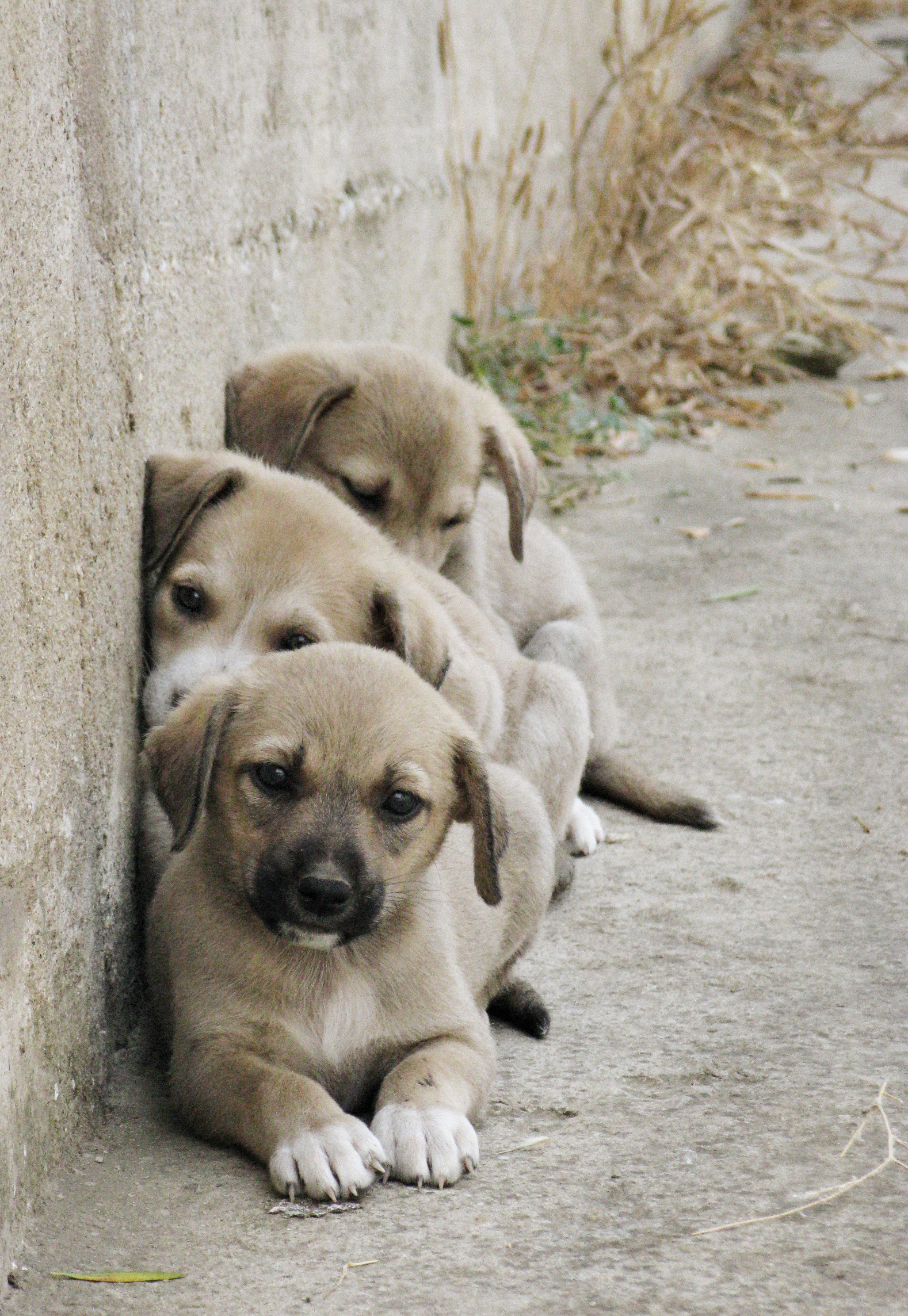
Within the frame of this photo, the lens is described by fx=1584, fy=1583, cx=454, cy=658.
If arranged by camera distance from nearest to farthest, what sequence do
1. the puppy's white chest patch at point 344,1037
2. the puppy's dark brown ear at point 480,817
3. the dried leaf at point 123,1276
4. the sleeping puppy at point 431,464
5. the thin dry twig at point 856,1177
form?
1. the dried leaf at point 123,1276
2. the thin dry twig at point 856,1177
3. the puppy's white chest patch at point 344,1037
4. the puppy's dark brown ear at point 480,817
5. the sleeping puppy at point 431,464

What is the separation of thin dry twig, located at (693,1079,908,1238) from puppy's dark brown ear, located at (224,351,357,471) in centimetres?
245

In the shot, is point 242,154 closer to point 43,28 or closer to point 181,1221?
point 43,28

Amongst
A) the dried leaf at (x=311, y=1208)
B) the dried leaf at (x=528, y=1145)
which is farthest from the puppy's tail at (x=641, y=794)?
the dried leaf at (x=311, y=1208)

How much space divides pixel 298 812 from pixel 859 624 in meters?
3.92

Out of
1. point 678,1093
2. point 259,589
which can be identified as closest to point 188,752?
point 259,589

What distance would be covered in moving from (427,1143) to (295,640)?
1.28 m

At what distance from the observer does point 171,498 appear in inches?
148

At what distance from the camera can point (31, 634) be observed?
2758 millimetres

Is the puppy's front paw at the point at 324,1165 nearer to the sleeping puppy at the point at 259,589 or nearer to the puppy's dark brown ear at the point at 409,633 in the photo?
the sleeping puppy at the point at 259,589

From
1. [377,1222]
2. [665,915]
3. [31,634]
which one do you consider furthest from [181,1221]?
[665,915]

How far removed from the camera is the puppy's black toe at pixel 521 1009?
12.0 feet

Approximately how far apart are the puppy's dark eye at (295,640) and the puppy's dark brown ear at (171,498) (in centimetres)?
35

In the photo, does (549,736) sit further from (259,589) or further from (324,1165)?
(324,1165)

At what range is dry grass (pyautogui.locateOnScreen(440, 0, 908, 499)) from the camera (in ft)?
28.4
